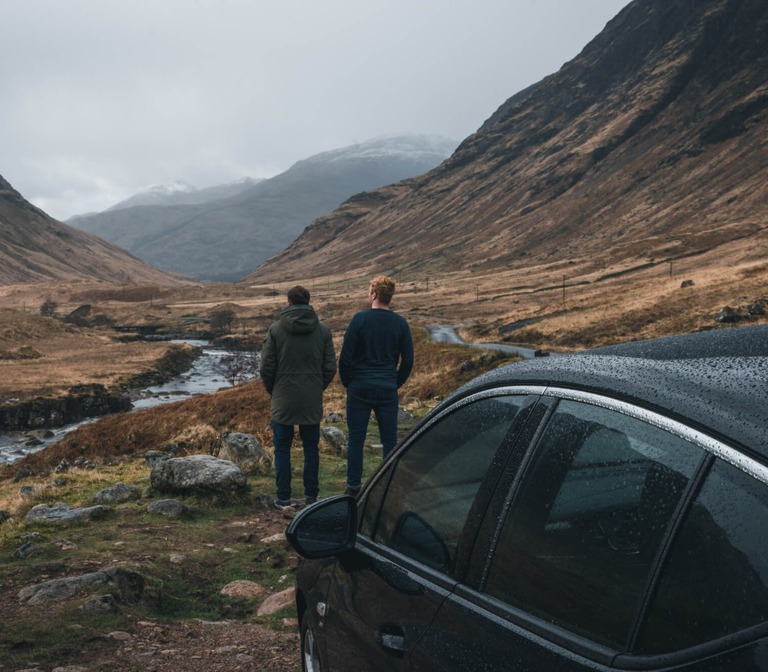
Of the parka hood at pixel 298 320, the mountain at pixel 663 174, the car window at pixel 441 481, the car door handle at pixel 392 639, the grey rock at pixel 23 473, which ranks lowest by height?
the grey rock at pixel 23 473

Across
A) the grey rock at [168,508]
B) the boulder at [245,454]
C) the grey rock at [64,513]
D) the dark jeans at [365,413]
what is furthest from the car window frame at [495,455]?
the boulder at [245,454]

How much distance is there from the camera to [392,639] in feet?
8.02

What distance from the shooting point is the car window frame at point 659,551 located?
4.68ft

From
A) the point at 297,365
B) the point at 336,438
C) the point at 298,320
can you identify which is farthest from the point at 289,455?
the point at 336,438

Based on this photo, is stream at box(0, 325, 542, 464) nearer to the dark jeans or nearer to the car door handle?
the dark jeans

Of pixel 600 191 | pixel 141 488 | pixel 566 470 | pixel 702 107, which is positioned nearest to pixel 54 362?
pixel 141 488

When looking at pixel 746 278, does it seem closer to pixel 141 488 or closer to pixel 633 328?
pixel 633 328

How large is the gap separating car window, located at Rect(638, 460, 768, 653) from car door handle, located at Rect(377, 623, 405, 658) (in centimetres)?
102

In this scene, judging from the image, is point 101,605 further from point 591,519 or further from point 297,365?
point 591,519

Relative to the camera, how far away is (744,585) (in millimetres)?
1425

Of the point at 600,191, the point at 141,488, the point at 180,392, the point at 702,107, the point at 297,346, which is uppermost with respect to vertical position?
the point at 702,107

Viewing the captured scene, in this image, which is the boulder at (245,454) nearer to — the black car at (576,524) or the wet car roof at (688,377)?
the black car at (576,524)

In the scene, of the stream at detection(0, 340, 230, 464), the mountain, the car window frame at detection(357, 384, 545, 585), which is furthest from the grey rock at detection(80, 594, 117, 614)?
the mountain

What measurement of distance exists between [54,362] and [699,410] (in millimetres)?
66592
